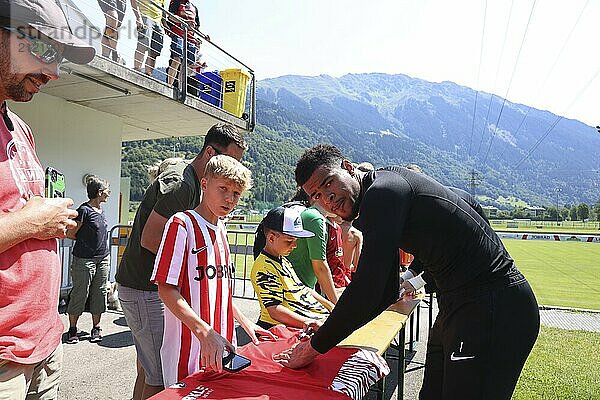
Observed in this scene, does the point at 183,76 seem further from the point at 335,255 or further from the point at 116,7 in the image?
the point at 335,255

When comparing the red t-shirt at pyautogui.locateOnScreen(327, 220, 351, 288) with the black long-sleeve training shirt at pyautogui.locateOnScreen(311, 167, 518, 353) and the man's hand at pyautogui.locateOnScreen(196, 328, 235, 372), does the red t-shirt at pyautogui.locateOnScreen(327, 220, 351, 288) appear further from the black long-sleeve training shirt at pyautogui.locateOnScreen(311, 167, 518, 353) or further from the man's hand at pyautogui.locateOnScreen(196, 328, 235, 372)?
the man's hand at pyautogui.locateOnScreen(196, 328, 235, 372)

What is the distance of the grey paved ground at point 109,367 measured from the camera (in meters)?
4.86

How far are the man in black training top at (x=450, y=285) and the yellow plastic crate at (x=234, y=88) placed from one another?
9.16 meters

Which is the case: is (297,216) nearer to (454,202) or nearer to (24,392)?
(454,202)

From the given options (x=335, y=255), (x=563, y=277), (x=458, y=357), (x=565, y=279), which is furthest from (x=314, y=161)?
(x=563, y=277)

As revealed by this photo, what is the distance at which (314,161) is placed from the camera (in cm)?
254

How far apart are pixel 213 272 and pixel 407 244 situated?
96 centimetres

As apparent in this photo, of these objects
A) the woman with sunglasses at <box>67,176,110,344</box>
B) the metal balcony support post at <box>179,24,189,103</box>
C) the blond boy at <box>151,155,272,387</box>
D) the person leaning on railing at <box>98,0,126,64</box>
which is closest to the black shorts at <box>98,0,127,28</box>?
the person leaning on railing at <box>98,0,126,64</box>

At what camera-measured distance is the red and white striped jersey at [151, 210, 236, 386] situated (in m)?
2.31

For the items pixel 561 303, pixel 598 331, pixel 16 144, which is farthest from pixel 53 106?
pixel 561 303

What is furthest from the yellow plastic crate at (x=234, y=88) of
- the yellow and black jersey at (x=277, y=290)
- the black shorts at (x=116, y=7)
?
the yellow and black jersey at (x=277, y=290)

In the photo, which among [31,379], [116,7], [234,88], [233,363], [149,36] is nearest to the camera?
[31,379]

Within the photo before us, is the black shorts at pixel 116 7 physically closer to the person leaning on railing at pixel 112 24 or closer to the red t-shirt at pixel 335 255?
the person leaning on railing at pixel 112 24

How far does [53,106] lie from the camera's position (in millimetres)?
8609
